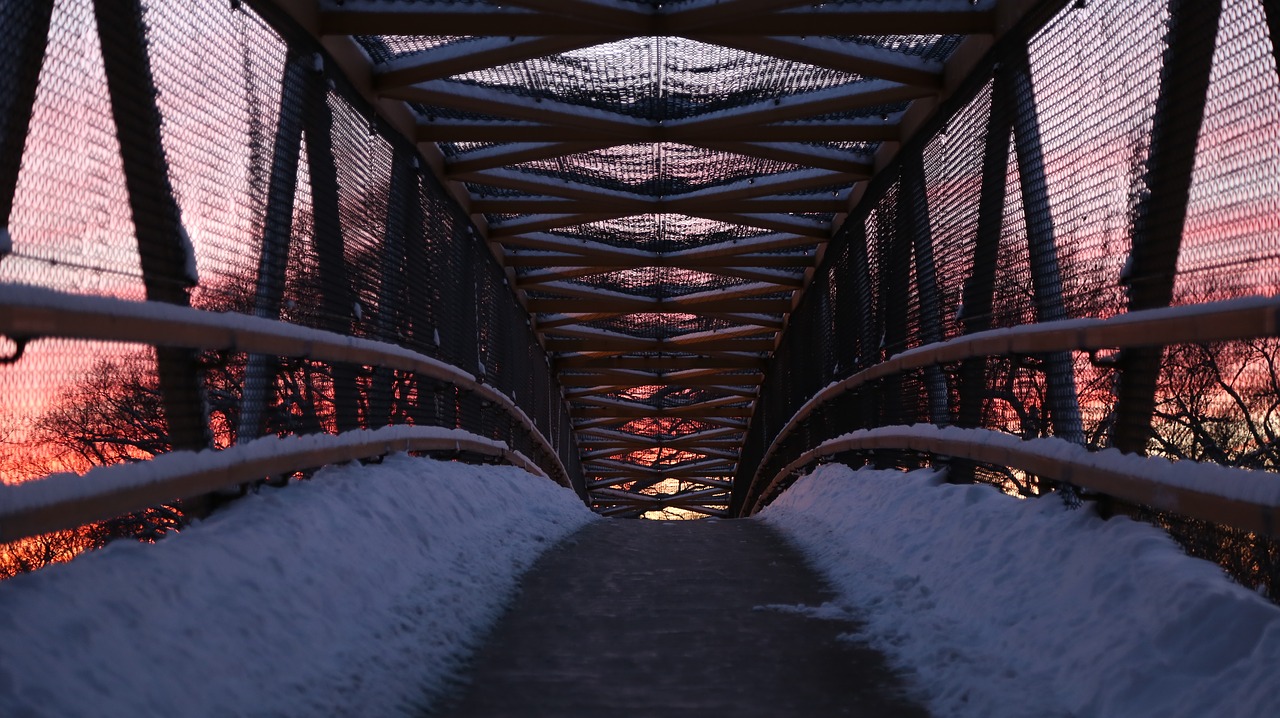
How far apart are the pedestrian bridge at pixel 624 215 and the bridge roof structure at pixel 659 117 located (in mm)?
43

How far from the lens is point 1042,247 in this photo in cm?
629

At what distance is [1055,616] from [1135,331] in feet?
3.45

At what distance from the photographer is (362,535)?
5367 millimetres

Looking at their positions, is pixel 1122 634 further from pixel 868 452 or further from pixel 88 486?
pixel 868 452

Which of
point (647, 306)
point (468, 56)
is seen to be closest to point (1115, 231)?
point (468, 56)

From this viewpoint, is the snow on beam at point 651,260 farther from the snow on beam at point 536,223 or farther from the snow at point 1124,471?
the snow at point 1124,471

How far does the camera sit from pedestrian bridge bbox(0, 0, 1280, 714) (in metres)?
3.89

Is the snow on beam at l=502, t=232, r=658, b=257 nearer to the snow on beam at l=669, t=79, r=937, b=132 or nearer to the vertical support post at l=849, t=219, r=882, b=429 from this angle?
the vertical support post at l=849, t=219, r=882, b=429

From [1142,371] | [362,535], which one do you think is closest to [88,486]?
[362,535]

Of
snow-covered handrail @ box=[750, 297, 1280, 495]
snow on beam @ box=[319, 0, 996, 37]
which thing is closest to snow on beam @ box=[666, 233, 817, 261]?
snow on beam @ box=[319, 0, 996, 37]

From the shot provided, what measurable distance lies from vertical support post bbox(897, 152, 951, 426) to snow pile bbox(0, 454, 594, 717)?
365cm

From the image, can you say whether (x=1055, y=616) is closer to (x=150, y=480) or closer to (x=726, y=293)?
(x=150, y=480)

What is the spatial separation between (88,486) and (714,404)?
92.7 feet

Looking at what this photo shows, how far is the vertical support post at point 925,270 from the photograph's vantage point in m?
8.75
